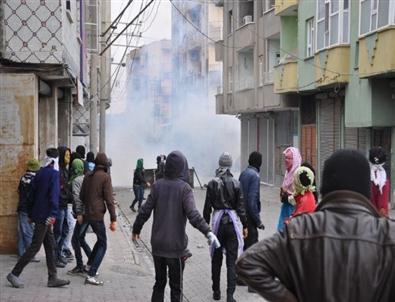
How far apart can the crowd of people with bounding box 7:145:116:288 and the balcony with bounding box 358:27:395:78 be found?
1050 cm

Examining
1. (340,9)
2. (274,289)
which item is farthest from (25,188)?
(340,9)

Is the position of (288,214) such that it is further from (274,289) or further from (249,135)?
(249,135)

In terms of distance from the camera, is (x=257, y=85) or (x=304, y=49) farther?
(x=257, y=85)

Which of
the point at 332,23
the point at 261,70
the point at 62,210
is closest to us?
the point at 62,210

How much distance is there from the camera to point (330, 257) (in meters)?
2.64

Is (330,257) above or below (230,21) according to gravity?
below

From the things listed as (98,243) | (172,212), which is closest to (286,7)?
(98,243)

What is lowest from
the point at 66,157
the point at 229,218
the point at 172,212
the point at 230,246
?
the point at 230,246

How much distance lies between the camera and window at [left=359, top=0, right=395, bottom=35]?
17.7 metres

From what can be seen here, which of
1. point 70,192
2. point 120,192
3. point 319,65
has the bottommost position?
point 120,192

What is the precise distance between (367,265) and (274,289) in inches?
15.5

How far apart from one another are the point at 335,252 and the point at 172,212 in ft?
12.4

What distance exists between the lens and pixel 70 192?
934cm

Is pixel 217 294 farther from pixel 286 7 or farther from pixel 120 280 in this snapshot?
pixel 286 7
